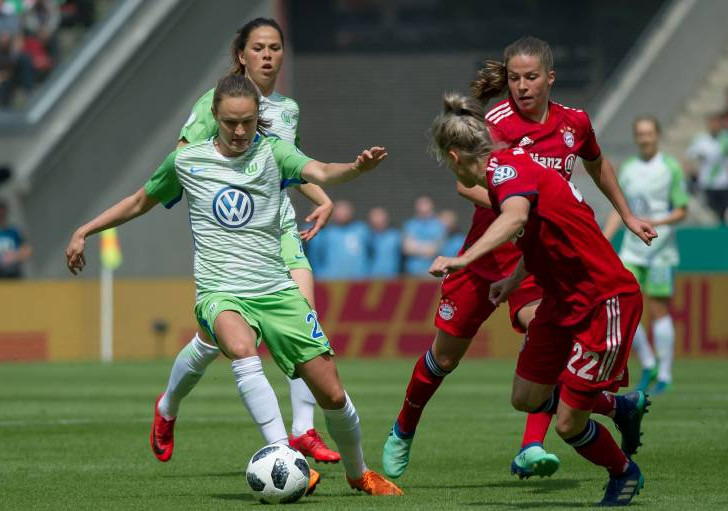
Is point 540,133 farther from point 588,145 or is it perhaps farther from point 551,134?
point 588,145

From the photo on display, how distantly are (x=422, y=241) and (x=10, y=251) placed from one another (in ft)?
19.3

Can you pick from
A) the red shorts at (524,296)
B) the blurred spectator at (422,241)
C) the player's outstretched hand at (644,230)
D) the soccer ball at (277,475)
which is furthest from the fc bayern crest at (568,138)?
the blurred spectator at (422,241)

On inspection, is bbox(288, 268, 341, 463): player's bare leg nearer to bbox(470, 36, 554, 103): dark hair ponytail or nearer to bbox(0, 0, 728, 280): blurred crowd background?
bbox(470, 36, 554, 103): dark hair ponytail

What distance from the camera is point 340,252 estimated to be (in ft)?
73.1

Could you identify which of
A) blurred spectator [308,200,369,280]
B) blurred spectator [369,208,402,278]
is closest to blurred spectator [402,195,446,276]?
blurred spectator [369,208,402,278]

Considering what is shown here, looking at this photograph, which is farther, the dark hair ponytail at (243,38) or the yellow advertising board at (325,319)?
the yellow advertising board at (325,319)

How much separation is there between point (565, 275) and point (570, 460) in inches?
93.2

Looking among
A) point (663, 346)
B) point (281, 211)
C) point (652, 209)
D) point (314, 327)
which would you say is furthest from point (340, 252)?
point (314, 327)

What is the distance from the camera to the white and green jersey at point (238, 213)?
741 cm

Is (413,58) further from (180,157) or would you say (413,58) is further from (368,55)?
(180,157)

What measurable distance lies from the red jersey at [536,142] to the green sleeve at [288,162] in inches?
41.9

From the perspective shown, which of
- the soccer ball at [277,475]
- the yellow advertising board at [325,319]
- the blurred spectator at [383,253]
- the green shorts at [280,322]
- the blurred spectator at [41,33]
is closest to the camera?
the soccer ball at [277,475]

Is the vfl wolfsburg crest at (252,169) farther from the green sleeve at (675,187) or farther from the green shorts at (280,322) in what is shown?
the green sleeve at (675,187)

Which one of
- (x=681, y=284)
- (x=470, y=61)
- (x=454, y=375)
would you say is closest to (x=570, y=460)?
(x=454, y=375)
